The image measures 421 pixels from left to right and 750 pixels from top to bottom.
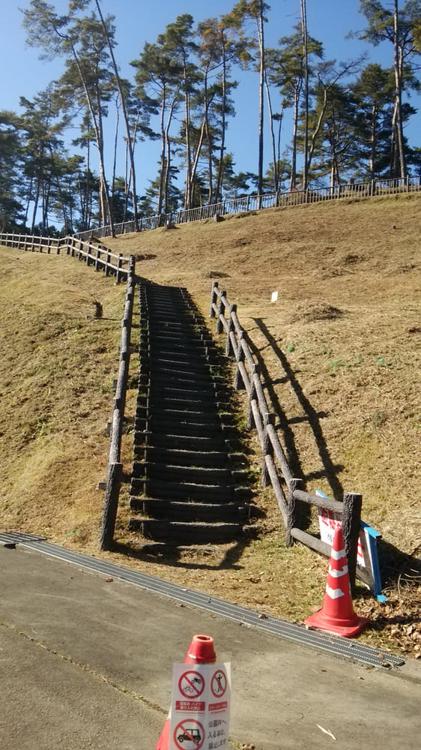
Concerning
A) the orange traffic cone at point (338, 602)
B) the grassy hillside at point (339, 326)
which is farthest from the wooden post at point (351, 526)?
the grassy hillside at point (339, 326)

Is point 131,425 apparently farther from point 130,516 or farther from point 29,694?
point 29,694

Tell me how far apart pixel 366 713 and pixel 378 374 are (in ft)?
27.0

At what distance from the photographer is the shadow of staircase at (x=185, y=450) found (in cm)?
909

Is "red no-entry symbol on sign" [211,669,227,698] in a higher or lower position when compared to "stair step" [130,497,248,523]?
lower

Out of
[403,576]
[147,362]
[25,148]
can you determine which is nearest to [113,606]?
[403,576]

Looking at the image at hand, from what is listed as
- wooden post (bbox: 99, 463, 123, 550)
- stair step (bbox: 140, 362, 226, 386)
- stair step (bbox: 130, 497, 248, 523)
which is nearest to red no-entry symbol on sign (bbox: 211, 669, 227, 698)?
wooden post (bbox: 99, 463, 123, 550)

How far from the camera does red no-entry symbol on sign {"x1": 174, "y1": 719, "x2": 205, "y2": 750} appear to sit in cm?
262

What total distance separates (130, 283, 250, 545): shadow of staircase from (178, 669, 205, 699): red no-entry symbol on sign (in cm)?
622

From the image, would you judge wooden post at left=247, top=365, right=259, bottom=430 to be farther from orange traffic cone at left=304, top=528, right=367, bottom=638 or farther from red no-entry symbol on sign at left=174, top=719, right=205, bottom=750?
red no-entry symbol on sign at left=174, top=719, right=205, bottom=750

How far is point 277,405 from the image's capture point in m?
12.0

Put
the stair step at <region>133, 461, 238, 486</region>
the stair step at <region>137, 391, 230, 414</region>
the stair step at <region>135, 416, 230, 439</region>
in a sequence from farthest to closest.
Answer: the stair step at <region>137, 391, 230, 414</region>, the stair step at <region>135, 416, 230, 439</region>, the stair step at <region>133, 461, 238, 486</region>

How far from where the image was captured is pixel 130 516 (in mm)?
9180

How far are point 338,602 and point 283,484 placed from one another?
401 cm

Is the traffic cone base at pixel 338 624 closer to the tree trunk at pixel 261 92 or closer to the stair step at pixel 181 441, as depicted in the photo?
the stair step at pixel 181 441
